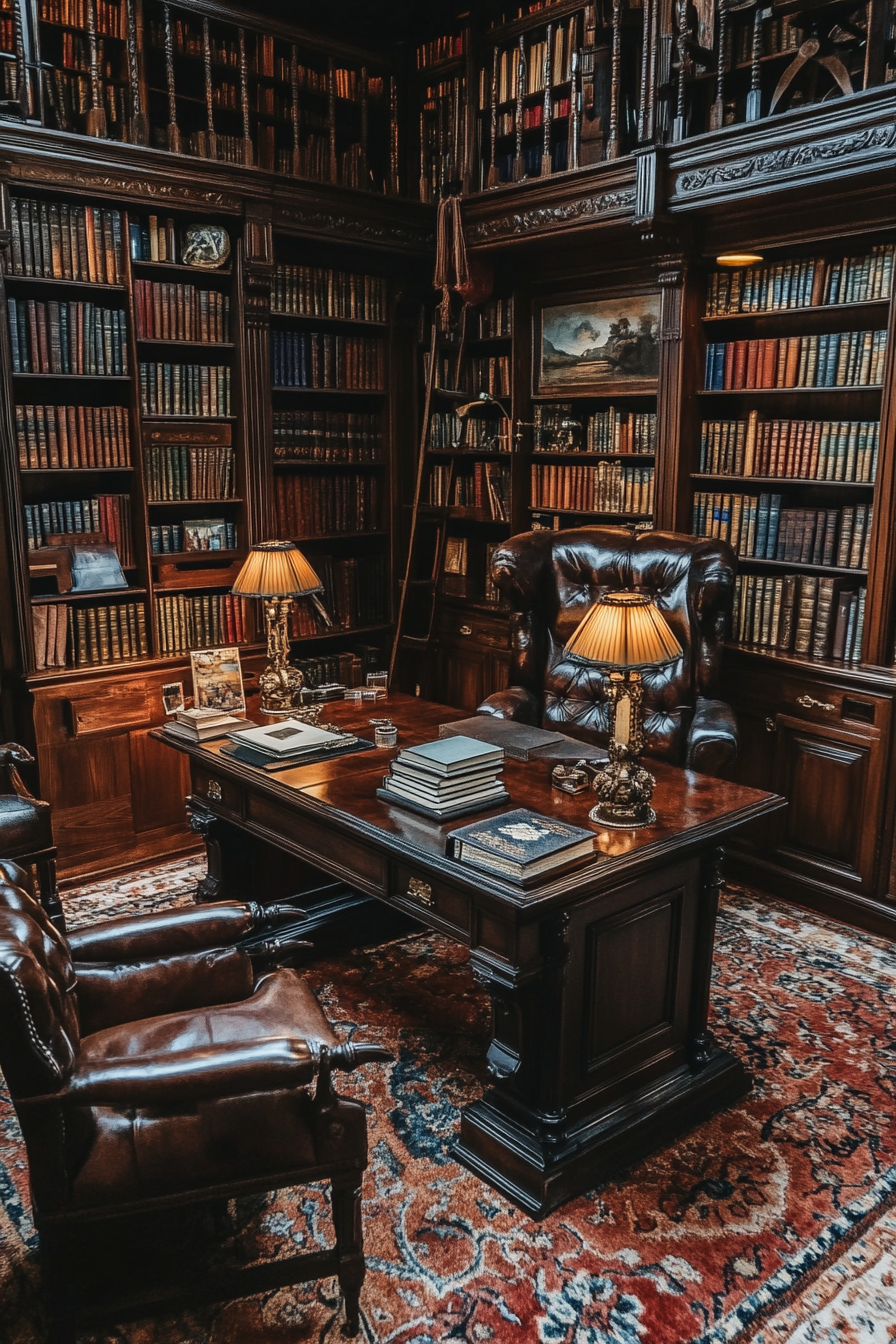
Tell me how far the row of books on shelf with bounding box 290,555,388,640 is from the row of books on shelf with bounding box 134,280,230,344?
1.17 meters

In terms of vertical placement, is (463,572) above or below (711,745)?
above

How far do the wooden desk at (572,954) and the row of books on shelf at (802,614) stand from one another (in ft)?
4.45

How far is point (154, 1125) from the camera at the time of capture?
1.81 metres

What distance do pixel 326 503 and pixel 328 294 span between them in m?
0.98

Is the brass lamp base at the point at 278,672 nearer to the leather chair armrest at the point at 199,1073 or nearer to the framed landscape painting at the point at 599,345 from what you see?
the leather chair armrest at the point at 199,1073

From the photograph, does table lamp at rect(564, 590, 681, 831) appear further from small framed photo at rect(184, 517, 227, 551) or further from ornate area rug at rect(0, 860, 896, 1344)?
small framed photo at rect(184, 517, 227, 551)

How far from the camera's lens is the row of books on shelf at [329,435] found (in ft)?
15.9

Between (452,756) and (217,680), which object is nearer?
(452,756)

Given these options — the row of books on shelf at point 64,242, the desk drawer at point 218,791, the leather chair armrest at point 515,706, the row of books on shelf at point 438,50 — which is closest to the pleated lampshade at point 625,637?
the desk drawer at point 218,791

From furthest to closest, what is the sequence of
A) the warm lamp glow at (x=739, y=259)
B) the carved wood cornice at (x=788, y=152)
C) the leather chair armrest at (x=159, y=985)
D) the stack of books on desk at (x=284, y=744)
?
the warm lamp glow at (x=739, y=259)
the carved wood cornice at (x=788, y=152)
the stack of books on desk at (x=284, y=744)
the leather chair armrest at (x=159, y=985)

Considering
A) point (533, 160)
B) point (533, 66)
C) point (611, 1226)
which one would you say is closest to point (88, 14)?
point (533, 66)

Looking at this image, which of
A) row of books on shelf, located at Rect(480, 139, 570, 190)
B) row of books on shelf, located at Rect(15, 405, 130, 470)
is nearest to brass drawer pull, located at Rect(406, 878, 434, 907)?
row of books on shelf, located at Rect(15, 405, 130, 470)

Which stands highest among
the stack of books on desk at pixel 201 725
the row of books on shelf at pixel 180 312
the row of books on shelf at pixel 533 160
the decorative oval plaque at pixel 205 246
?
the row of books on shelf at pixel 533 160

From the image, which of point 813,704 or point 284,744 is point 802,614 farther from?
point 284,744
